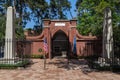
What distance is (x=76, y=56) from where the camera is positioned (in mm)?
31078

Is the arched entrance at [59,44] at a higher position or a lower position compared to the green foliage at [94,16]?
lower

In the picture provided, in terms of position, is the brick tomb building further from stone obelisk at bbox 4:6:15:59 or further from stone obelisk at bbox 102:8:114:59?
stone obelisk at bbox 102:8:114:59

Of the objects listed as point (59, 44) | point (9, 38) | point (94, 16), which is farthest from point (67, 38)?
point (9, 38)

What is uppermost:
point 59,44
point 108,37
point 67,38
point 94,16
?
point 94,16

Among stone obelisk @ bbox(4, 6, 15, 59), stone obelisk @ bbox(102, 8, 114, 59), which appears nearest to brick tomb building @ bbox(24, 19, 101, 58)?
stone obelisk @ bbox(4, 6, 15, 59)

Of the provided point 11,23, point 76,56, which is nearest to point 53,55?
point 76,56

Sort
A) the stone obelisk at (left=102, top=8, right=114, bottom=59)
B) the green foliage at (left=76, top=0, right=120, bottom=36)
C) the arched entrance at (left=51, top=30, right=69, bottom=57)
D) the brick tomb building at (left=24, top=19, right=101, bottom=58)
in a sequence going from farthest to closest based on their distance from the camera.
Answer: the arched entrance at (left=51, top=30, right=69, bottom=57)
the brick tomb building at (left=24, top=19, right=101, bottom=58)
the green foliage at (left=76, top=0, right=120, bottom=36)
the stone obelisk at (left=102, top=8, right=114, bottom=59)

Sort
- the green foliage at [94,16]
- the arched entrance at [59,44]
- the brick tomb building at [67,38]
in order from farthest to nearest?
the arched entrance at [59,44] < the brick tomb building at [67,38] < the green foliage at [94,16]

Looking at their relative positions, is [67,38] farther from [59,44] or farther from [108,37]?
[108,37]

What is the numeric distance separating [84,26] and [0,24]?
38.3 feet

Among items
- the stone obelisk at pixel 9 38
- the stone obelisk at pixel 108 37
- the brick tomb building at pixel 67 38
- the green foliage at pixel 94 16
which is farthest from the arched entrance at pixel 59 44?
the stone obelisk at pixel 108 37

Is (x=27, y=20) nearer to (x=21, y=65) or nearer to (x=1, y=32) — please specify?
(x=1, y=32)

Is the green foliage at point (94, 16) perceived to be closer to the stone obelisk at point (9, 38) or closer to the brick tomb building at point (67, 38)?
the brick tomb building at point (67, 38)

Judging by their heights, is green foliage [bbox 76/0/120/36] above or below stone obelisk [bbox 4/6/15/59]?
above
